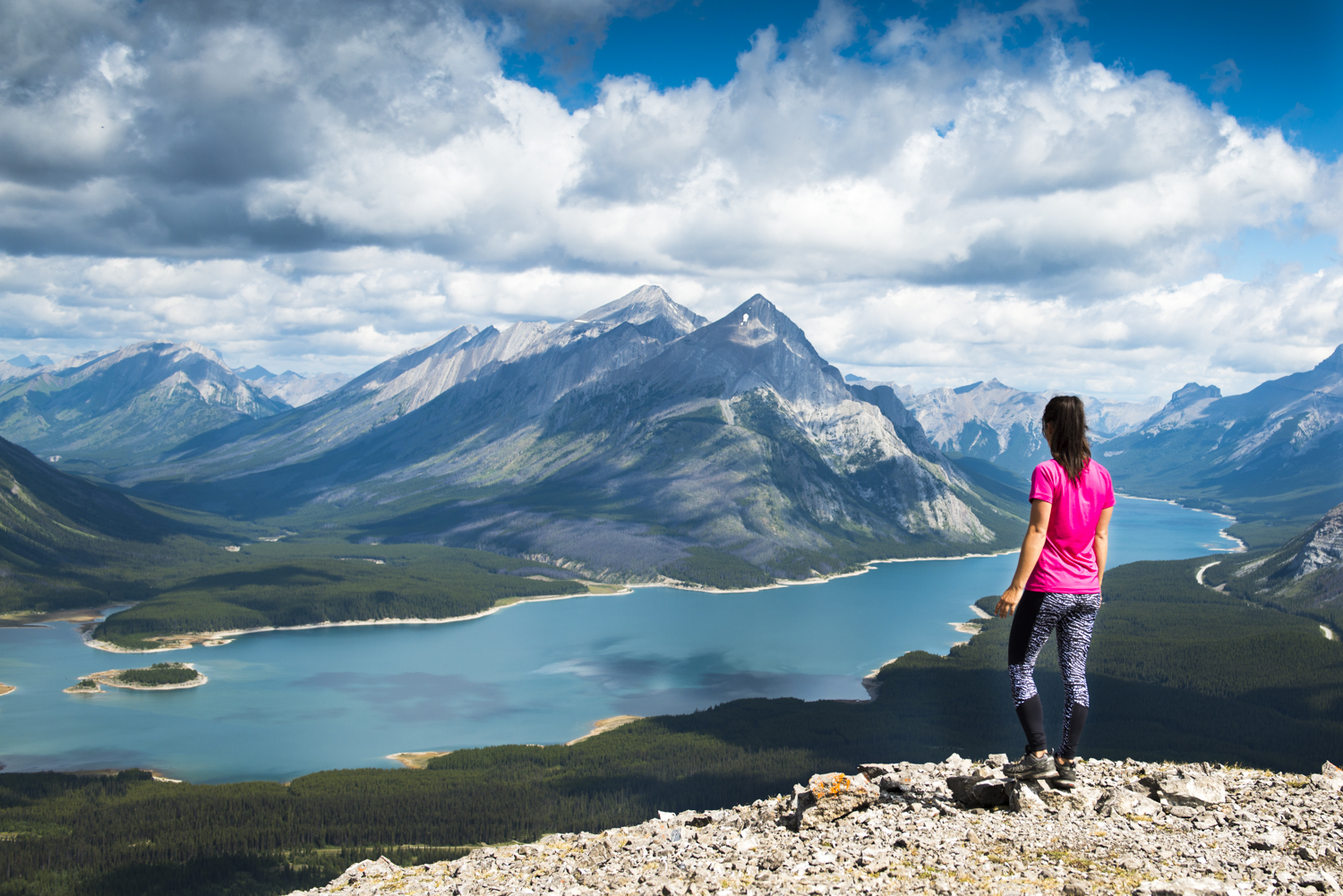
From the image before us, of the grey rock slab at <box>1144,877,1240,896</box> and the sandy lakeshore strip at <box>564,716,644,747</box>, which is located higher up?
the grey rock slab at <box>1144,877,1240,896</box>

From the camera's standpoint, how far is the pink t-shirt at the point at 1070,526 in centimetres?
1595

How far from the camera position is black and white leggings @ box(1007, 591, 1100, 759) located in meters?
16.4

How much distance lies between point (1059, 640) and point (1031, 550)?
2397 mm

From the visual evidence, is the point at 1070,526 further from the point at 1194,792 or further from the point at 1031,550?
the point at 1194,792

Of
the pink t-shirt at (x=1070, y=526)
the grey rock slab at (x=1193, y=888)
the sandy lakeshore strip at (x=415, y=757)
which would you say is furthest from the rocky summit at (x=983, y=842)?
the sandy lakeshore strip at (x=415, y=757)

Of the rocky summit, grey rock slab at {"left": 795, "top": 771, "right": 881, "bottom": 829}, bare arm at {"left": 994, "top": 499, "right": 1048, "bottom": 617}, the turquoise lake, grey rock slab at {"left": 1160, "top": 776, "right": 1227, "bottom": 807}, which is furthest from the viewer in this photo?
the turquoise lake

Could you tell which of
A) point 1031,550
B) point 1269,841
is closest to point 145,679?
point 1031,550

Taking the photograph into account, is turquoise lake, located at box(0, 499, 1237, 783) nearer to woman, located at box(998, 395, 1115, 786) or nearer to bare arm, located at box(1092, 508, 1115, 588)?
woman, located at box(998, 395, 1115, 786)

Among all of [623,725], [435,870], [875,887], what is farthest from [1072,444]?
[623,725]

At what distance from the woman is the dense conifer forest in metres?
76.1

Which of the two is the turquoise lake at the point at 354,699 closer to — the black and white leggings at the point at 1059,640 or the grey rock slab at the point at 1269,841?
the black and white leggings at the point at 1059,640

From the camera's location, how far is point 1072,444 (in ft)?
52.4

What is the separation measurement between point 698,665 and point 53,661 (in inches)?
4782

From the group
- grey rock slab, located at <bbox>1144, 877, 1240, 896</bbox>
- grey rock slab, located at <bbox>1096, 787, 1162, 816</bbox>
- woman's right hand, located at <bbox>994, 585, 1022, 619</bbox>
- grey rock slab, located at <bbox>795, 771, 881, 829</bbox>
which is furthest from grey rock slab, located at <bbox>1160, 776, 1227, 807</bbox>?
woman's right hand, located at <bbox>994, 585, 1022, 619</bbox>
